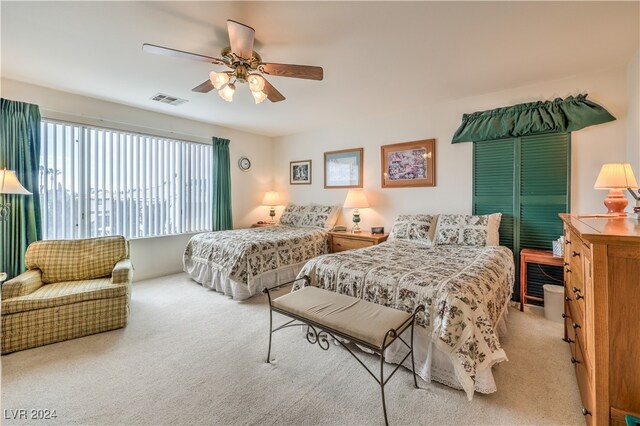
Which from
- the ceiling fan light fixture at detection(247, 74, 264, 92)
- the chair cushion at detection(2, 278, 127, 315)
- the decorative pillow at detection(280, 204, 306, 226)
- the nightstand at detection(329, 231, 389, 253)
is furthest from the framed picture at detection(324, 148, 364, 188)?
the chair cushion at detection(2, 278, 127, 315)

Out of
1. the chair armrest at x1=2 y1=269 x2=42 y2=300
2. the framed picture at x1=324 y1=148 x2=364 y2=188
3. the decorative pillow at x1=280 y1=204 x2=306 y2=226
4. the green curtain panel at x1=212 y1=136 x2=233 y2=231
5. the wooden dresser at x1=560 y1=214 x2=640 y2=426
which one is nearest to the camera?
the wooden dresser at x1=560 y1=214 x2=640 y2=426

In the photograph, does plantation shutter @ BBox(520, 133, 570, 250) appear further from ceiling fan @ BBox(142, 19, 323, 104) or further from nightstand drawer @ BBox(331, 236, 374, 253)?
ceiling fan @ BBox(142, 19, 323, 104)

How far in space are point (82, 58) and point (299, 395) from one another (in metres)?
3.35

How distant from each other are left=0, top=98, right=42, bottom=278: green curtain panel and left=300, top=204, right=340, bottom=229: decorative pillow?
134 inches

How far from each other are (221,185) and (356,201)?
238 centimetres

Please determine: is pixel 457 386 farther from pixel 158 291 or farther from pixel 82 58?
pixel 82 58

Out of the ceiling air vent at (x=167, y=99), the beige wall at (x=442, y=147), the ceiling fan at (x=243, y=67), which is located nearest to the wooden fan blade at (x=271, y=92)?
the ceiling fan at (x=243, y=67)

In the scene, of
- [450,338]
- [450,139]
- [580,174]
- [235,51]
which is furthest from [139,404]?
[580,174]

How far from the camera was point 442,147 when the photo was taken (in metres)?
3.66

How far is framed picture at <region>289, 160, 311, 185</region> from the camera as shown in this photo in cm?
518

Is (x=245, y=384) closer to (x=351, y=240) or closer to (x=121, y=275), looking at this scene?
(x=121, y=275)

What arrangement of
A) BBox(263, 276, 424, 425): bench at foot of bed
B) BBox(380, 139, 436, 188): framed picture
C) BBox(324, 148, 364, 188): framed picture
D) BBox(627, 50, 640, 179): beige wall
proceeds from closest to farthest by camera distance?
BBox(263, 276, 424, 425): bench at foot of bed < BBox(627, 50, 640, 179): beige wall < BBox(380, 139, 436, 188): framed picture < BBox(324, 148, 364, 188): framed picture

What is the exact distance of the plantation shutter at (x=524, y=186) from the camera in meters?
2.92

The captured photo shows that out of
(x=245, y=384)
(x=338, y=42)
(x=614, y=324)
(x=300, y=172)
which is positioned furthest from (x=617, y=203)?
(x=300, y=172)
